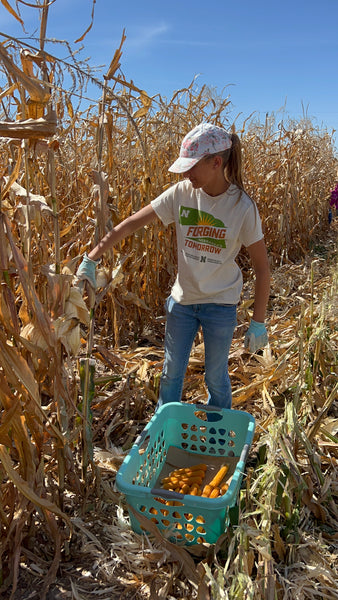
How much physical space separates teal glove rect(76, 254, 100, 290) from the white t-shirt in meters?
0.47

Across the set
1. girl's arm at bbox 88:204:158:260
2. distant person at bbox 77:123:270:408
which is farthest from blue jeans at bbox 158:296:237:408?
girl's arm at bbox 88:204:158:260

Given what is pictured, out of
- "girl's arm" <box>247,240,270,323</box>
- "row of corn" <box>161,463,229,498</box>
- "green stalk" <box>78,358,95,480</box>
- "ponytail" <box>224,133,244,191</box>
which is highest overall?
"ponytail" <box>224,133,244,191</box>

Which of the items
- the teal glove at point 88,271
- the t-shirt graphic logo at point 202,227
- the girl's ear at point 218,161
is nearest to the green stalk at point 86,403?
the teal glove at point 88,271

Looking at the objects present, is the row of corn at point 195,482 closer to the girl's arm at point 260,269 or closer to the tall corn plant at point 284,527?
the tall corn plant at point 284,527

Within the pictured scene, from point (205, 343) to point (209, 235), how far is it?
50 centimetres

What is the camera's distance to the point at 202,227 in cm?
213

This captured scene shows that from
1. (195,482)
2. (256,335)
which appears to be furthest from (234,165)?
(195,482)

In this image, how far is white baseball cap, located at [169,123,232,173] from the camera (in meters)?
1.90

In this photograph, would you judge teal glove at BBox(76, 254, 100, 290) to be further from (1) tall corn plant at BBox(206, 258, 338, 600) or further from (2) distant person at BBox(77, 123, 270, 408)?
(1) tall corn plant at BBox(206, 258, 338, 600)

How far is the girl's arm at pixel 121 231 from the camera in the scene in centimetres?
190

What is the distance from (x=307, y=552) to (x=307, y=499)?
219 mm

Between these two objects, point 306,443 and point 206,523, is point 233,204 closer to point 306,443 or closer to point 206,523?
point 306,443

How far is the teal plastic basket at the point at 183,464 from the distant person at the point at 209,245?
158 millimetres

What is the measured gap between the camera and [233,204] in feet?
6.75
